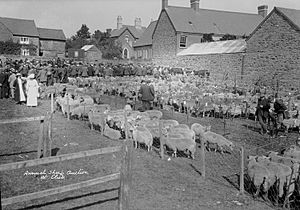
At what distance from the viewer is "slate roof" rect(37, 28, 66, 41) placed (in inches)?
2675

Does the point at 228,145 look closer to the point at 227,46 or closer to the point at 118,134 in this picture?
the point at 118,134

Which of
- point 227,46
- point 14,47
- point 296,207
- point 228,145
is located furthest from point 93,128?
point 14,47

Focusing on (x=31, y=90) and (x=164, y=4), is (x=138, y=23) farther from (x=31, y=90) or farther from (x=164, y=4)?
(x=31, y=90)

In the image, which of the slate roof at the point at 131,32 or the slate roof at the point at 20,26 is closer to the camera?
the slate roof at the point at 20,26

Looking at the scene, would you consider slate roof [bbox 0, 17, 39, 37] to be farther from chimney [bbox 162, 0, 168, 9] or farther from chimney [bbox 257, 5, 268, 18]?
chimney [bbox 257, 5, 268, 18]

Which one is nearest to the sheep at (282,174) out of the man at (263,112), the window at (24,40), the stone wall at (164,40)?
the man at (263,112)

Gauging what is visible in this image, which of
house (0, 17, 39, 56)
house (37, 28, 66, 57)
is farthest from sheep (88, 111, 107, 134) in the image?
house (37, 28, 66, 57)

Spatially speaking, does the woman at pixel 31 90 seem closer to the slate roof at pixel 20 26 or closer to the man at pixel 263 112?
the man at pixel 263 112

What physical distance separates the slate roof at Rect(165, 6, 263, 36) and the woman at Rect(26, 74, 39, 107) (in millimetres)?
37116

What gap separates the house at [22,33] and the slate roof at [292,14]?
42910 mm

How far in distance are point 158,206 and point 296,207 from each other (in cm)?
345

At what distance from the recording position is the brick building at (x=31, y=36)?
197 feet

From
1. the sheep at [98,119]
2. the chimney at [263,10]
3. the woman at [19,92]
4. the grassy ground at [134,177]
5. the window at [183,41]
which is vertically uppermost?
the chimney at [263,10]

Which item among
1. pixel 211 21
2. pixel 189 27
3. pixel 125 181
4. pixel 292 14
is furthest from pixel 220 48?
pixel 125 181
